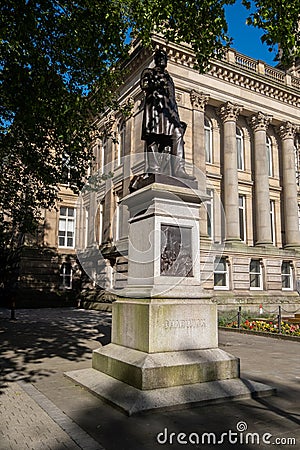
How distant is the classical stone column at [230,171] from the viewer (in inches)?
1094

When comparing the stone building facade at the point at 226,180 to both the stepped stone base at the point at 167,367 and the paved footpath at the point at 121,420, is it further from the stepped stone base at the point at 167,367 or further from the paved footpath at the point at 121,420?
the stepped stone base at the point at 167,367

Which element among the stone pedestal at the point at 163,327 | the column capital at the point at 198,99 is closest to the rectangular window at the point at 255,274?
the column capital at the point at 198,99

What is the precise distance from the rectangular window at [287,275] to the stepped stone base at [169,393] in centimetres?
2416

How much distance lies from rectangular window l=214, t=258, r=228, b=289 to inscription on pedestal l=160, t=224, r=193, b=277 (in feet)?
62.8

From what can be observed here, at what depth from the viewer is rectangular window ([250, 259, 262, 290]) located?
89.9ft

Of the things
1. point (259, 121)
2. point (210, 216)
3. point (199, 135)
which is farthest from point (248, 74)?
point (210, 216)

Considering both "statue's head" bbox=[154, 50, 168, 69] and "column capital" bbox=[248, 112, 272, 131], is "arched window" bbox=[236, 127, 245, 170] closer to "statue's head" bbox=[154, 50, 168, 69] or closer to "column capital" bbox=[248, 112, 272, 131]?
"column capital" bbox=[248, 112, 272, 131]

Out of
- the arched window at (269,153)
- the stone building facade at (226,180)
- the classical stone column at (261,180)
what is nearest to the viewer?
the stone building facade at (226,180)

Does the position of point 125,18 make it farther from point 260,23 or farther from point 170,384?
point 170,384

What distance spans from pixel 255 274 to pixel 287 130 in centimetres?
1363

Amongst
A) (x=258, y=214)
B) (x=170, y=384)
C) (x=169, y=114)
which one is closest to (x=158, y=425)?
(x=170, y=384)


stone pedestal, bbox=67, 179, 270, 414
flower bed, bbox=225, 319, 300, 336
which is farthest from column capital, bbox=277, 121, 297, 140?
stone pedestal, bbox=67, 179, 270, 414

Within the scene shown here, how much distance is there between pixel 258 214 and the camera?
98.2ft

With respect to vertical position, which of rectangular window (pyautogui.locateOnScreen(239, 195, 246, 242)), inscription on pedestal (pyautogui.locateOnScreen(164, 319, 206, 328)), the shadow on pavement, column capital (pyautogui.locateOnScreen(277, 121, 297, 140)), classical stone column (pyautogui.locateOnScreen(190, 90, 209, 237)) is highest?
column capital (pyautogui.locateOnScreen(277, 121, 297, 140))
